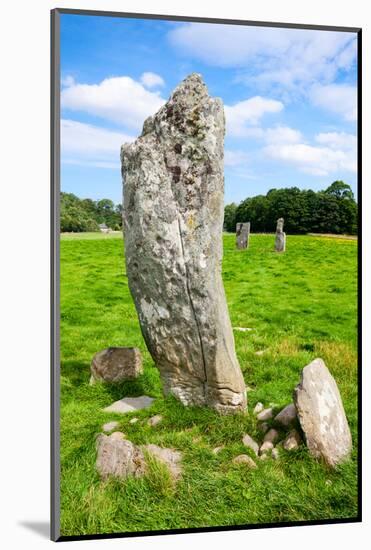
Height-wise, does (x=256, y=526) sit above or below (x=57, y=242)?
below

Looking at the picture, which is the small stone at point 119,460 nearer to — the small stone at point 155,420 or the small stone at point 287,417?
the small stone at point 155,420

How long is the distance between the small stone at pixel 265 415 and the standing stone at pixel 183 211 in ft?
2.86

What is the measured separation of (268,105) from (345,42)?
1.85 metres

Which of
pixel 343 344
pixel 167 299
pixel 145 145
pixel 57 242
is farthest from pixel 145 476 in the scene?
pixel 343 344

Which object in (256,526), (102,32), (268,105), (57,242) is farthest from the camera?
(268,105)

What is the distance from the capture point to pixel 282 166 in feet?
31.6

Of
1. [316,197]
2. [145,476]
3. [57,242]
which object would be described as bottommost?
[145,476]

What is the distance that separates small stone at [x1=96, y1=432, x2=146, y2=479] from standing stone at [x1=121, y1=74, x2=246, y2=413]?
1243 millimetres

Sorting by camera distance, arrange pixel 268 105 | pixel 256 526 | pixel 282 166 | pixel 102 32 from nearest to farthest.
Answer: pixel 256 526 → pixel 102 32 → pixel 268 105 → pixel 282 166

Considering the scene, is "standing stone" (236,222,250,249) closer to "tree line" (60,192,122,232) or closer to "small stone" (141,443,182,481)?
"tree line" (60,192,122,232)

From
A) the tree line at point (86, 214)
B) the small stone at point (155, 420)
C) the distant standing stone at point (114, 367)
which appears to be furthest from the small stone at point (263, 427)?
the tree line at point (86, 214)

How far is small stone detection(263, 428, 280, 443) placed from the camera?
21.1ft

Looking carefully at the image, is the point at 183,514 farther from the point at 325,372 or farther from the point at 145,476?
the point at 325,372

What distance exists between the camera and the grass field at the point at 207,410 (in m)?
5.84
